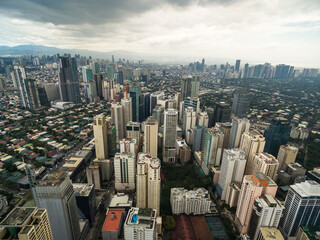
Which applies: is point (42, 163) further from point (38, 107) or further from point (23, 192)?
point (38, 107)

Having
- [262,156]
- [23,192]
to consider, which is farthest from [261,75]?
[23,192]

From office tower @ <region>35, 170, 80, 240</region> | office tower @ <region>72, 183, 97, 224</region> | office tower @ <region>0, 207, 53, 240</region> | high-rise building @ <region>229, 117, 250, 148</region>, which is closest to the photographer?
office tower @ <region>0, 207, 53, 240</region>

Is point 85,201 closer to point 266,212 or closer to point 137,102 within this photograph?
point 266,212

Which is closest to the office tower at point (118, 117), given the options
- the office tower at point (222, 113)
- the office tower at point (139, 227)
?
the office tower at point (222, 113)

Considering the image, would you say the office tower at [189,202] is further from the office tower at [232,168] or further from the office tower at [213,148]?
the office tower at [213,148]

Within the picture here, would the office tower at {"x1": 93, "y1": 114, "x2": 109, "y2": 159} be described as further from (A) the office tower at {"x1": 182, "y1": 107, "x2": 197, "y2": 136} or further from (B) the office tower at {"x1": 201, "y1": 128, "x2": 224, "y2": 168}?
(A) the office tower at {"x1": 182, "y1": 107, "x2": 197, "y2": 136}

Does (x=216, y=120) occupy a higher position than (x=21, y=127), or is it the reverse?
(x=216, y=120)

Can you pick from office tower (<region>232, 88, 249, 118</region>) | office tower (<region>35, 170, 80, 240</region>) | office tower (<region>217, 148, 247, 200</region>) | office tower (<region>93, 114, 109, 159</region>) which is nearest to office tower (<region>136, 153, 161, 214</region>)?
office tower (<region>35, 170, 80, 240</region>)
